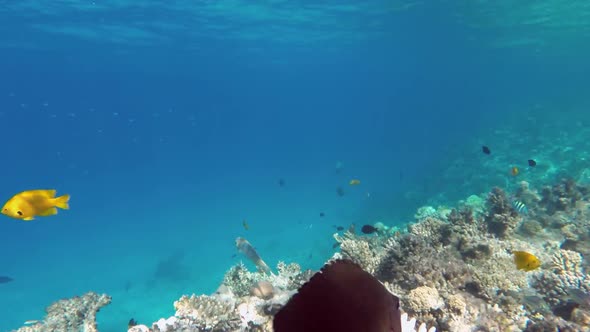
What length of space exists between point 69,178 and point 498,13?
167 metres

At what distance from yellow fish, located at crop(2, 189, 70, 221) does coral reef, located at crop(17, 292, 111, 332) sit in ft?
14.2

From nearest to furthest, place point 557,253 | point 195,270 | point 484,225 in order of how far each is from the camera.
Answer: point 557,253 < point 484,225 < point 195,270

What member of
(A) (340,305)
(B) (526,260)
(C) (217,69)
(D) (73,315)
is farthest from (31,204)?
(C) (217,69)

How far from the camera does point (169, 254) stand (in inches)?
1372

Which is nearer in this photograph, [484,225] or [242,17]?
[484,225]

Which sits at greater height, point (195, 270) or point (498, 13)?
point (498, 13)

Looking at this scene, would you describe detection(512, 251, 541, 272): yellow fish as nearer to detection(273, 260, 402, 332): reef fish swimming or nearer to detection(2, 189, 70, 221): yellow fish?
detection(273, 260, 402, 332): reef fish swimming

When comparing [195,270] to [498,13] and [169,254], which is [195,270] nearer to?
[169,254]

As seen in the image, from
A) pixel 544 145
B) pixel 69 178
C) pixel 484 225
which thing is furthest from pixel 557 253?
pixel 69 178

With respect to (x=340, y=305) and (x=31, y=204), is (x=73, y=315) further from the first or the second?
(x=340, y=305)

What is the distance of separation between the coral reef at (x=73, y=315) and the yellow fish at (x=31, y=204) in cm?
432

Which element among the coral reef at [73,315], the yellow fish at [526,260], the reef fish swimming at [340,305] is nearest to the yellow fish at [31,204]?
the coral reef at [73,315]

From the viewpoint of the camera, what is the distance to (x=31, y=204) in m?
5.78

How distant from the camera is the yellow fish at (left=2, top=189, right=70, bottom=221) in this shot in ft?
18.5
